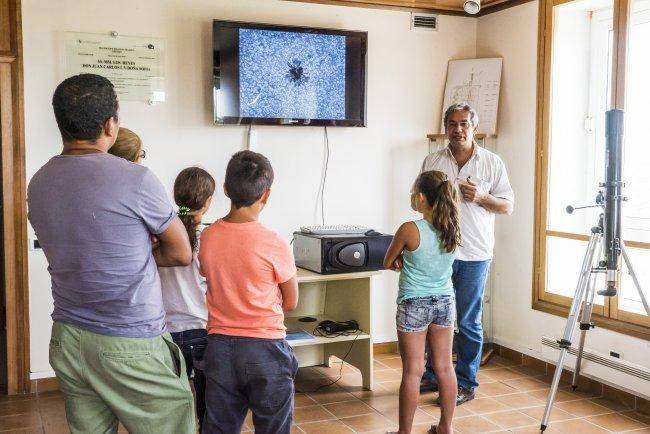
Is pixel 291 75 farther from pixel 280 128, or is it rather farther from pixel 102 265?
pixel 102 265

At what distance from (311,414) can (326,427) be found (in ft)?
Result: 0.67

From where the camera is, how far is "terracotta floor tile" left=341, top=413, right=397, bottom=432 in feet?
11.3

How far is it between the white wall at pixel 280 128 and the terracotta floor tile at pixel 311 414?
1.21 metres

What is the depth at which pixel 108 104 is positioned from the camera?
168 cm

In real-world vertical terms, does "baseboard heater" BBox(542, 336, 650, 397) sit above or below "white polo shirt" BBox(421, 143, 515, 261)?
below

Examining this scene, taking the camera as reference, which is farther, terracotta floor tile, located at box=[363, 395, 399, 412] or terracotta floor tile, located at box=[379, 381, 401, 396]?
terracotta floor tile, located at box=[379, 381, 401, 396]

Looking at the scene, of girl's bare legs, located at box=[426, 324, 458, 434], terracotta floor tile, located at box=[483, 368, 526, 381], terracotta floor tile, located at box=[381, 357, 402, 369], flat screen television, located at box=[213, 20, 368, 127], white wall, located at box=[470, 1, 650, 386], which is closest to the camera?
girl's bare legs, located at box=[426, 324, 458, 434]

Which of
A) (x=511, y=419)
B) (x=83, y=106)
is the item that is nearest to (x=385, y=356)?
(x=511, y=419)

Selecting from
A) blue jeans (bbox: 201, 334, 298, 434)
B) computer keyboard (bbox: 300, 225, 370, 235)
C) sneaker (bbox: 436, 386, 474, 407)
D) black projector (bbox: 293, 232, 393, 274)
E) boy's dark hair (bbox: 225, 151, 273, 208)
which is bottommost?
sneaker (bbox: 436, 386, 474, 407)

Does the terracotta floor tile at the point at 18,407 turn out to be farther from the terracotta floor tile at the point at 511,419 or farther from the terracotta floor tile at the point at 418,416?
the terracotta floor tile at the point at 511,419

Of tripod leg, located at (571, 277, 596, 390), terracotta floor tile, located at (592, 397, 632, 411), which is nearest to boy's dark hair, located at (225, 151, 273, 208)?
tripod leg, located at (571, 277, 596, 390)

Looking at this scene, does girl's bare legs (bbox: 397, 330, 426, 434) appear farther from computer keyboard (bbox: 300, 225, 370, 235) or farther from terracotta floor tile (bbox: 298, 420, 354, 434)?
computer keyboard (bbox: 300, 225, 370, 235)

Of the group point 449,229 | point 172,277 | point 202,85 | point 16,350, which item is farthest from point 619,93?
point 16,350

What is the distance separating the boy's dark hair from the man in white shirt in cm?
177
